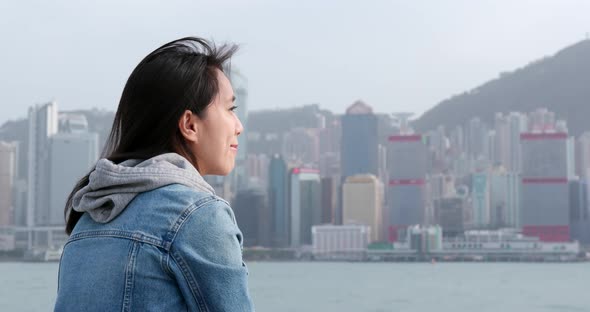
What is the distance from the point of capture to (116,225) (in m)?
0.83

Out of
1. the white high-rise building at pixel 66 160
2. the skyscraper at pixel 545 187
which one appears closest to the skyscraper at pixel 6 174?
the white high-rise building at pixel 66 160

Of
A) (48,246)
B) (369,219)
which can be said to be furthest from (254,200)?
(48,246)

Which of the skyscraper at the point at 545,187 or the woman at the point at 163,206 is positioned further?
the skyscraper at the point at 545,187

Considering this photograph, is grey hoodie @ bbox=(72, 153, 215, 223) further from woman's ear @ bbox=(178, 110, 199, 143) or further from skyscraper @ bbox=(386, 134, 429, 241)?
skyscraper @ bbox=(386, 134, 429, 241)

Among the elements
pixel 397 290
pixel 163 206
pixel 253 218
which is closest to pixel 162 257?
pixel 163 206

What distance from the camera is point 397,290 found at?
3325 centimetres

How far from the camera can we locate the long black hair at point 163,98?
89 cm

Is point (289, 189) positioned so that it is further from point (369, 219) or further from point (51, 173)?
point (51, 173)

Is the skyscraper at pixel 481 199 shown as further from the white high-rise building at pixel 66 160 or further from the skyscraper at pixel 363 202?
the white high-rise building at pixel 66 160

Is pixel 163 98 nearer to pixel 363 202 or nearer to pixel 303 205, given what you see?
pixel 303 205

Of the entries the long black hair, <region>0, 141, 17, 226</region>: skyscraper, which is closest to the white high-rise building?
<region>0, 141, 17, 226</region>: skyscraper

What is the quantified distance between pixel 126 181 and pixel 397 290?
3302cm

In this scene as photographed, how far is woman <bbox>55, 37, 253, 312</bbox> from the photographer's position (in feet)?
2.59

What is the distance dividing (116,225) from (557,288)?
36.7 m
